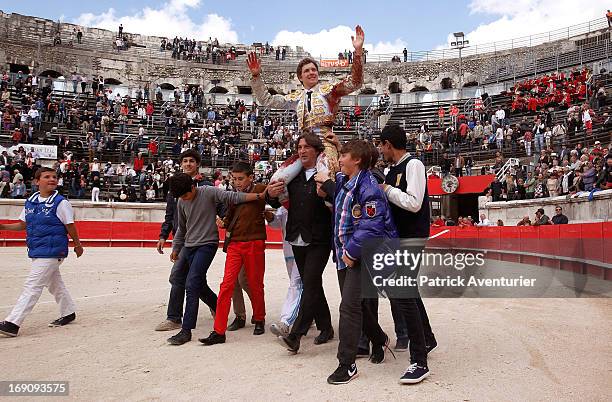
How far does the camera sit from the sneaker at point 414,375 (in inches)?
136

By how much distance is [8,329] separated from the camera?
4.97m

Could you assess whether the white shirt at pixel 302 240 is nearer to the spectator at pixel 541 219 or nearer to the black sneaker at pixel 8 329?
the black sneaker at pixel 8 329

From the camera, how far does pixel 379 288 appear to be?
3.71m

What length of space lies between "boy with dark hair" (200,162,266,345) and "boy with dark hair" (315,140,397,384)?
1300 millimetres

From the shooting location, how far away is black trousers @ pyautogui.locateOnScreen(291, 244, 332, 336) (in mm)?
4211

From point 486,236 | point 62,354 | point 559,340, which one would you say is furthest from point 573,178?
point 62,354

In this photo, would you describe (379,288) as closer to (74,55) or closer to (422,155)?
(422,155)

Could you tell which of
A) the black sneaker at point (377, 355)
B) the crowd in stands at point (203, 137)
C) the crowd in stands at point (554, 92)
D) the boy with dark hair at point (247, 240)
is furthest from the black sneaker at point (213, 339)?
the crowd in stands at point (554, 92)

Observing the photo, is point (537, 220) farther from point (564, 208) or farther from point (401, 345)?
point (401, 345)

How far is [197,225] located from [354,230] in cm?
198

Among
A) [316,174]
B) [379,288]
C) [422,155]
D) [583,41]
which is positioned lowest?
[379,288]

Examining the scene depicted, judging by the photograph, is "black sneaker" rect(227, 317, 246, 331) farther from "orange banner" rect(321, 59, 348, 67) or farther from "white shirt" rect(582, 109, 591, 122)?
"orange banner" rect(321, 59, 348, 67)

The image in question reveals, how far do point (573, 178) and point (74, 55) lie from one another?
3305 cm

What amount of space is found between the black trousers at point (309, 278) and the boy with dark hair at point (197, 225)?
0.73 m
